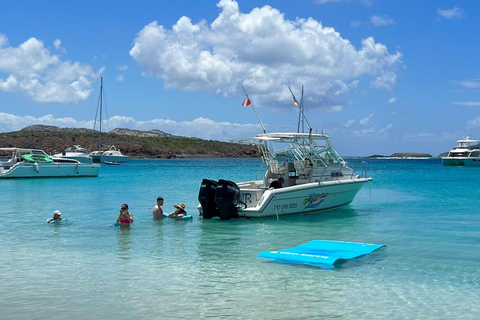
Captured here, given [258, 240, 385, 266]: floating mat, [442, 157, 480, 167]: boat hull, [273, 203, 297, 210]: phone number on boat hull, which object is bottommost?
[258, 240, 385, 266]: floating mat

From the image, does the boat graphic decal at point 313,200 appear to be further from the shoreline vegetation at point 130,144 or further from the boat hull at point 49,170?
the shoreline vegetation at point 130,144

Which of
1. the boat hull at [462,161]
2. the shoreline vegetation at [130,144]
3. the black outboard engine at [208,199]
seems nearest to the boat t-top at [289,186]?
the black outboard engine at [208,199]

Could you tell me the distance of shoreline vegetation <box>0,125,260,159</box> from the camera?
426ft

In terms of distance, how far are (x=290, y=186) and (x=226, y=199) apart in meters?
2.99

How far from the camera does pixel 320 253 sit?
35.9ft

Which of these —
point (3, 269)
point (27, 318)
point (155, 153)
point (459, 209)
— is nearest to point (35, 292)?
point (27, 318)

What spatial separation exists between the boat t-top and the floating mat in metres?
4.17

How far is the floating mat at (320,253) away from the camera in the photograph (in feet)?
33.8

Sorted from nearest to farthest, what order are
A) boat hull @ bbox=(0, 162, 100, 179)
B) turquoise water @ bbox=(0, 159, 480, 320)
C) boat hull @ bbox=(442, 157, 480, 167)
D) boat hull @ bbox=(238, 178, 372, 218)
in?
turquoise water @ bbox=(0, 159, 480, 320)
boat hull @ bbox=(238, 178, 372, 218)
boat hull @ bbox=(0, 162, 100, 179)
boat hull @ bbox=(442, 157, 480, 167)

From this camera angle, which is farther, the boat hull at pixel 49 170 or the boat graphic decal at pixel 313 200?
the boat hull at pixel 49 170

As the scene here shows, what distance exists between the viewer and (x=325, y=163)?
721 inches

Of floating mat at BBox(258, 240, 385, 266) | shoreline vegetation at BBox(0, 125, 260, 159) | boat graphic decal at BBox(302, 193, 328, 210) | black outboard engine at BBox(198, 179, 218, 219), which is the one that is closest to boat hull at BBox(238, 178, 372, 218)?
boat graphic decal at BBox(302, 193, 328, 210)

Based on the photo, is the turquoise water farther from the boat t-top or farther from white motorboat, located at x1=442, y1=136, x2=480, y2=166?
white motorboat, located at x1=442, y1=136, x2=480, y2=166

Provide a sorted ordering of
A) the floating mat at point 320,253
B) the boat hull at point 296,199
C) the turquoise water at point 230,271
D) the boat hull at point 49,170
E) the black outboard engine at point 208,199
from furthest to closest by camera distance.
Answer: the boat hull at point 49,170, the black outboard engine at point 208,199, the boat hull at point 296,199, the floating mat at point 320,253, the turquoise water at point 230,271
